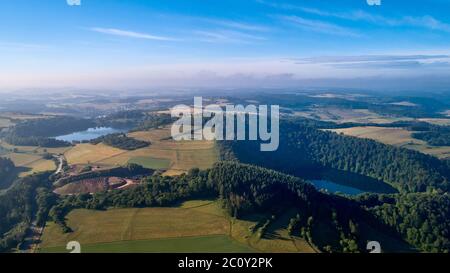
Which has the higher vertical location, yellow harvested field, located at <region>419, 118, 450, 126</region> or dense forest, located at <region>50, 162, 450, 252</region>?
yellow harvested field, located at <region>419, 118, 450, 126</region>

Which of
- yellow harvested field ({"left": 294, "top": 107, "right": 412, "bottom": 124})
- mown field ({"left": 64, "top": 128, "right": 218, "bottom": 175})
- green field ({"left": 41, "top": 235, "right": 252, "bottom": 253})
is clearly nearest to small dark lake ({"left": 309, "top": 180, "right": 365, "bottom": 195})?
mown field ({"left": 64, "top": 128, "right": 218, "bottom": 175})

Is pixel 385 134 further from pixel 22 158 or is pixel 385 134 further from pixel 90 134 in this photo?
pixel 22 158

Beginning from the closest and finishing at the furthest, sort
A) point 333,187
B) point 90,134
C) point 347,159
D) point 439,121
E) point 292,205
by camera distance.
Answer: point 292,205
point 333,187
point 347,159
point 90,134
point 439,121

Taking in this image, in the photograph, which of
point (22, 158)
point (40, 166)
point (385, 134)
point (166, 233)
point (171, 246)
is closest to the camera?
point (171, 246)

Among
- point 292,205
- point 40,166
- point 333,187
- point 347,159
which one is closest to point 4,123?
point 40,166

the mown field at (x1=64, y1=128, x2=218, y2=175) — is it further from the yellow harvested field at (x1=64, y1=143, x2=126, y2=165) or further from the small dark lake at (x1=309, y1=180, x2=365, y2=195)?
the small dark lake at (x1=309, y1=180, x2=365, y2=195)
